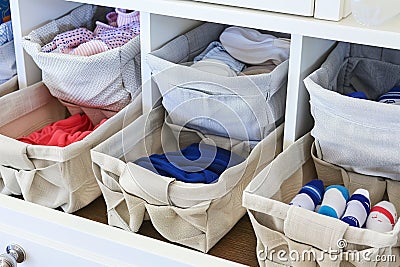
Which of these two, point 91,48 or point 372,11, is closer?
point 372,11

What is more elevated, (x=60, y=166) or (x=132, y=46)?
(x=132, y=46)

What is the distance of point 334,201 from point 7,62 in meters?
0.69

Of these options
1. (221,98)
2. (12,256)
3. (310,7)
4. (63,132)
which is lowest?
(12,256)

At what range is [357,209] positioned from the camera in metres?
0.90

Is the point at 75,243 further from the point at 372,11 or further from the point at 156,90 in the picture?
the point at 372,11

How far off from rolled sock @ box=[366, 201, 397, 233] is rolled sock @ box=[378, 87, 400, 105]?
0.63ft

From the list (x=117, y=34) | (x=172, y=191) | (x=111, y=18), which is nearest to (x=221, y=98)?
(x=172, y=191)

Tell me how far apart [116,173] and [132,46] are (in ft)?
0.83

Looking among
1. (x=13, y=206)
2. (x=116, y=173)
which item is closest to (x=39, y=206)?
(x=13, y=206)

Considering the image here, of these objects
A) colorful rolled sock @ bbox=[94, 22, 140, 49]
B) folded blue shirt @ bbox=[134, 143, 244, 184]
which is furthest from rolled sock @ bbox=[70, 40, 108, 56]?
folded blue shirt @ bbox=[134, 143, 244, 184]

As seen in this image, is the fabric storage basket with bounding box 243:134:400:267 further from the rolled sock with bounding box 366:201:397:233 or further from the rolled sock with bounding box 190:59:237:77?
the rolled sock with bounding box 190:59:237:77

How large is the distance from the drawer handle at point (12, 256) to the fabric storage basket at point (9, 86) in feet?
1.05

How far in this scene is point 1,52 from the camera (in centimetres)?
125

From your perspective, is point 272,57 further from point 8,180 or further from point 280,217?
point 8,180
